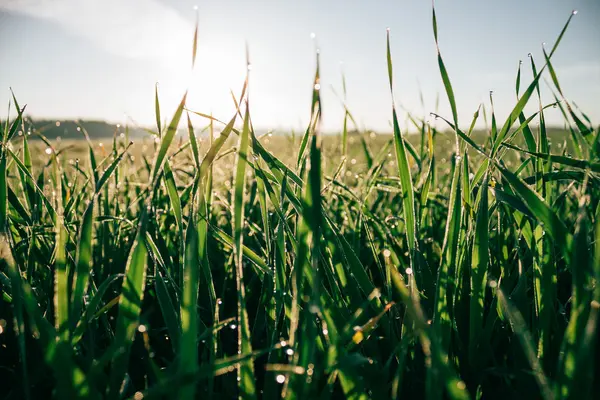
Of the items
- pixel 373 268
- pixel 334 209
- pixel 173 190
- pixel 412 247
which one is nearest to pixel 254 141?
pixel 173 190

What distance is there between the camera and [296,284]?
0.42m

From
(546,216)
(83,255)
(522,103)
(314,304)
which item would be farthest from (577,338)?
(83,255)

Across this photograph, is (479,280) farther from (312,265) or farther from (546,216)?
(312,265)

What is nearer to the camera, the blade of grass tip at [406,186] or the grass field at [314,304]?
the grass field at [314,304]

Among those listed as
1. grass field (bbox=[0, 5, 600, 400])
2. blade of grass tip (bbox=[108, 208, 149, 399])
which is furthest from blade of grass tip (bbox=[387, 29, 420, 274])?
blade of grass tip (bbox=[108, 208, 149, 399])

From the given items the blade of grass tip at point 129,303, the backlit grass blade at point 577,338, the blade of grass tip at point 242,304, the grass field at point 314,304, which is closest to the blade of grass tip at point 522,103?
the grass field at point 314,304

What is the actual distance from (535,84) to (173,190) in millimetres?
595

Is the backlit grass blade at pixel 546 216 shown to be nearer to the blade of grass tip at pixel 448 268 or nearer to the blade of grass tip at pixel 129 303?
the blade of grass tip at pixel 448 268

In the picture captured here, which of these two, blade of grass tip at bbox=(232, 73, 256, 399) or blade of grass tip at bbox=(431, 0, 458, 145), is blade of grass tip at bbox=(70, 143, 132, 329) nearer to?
blade of grass tip at bbox=(232, 73, 256, 399)

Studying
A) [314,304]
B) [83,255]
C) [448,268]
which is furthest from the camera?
[448,268]

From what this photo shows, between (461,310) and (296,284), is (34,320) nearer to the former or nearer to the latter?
(296,284)

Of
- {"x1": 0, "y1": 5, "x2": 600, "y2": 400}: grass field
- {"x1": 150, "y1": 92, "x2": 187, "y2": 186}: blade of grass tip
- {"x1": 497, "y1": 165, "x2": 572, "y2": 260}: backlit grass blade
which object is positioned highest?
{"x1": 150, "y1": 92, "x2": 187, "y2": 186}: blade of grass tip

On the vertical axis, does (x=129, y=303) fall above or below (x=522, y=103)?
below

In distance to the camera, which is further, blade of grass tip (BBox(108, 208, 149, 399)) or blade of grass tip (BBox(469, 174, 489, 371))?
blade of grass tip (BBox(469, 174, 489, 371))
